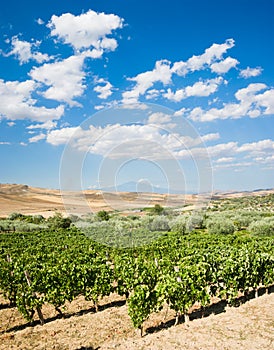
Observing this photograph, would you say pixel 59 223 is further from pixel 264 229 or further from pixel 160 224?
pixel 264 229

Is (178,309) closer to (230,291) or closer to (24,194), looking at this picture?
(230,291)

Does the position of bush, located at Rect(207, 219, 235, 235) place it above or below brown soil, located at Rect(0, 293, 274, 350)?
below

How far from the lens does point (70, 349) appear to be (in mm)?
8992

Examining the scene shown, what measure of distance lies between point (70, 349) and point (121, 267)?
495 cm

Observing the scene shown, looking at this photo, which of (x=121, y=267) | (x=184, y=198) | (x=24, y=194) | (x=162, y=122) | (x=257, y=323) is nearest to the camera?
(x=257, y=323)

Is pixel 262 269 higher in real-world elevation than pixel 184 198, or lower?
lower

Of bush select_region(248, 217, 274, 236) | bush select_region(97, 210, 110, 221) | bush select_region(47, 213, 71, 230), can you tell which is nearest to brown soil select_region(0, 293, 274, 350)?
bush select_region(248, 217, 274, 236)

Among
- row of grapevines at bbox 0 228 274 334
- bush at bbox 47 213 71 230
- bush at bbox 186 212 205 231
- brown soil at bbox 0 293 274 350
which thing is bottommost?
bush at bbox 47 213 71 230

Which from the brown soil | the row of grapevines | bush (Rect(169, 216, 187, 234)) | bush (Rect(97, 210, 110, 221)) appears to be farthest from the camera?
bush (Rect(97, 210, 110, 221))

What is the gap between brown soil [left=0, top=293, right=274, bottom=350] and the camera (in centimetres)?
878

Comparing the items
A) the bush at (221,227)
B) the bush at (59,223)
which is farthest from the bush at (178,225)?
the bush at (59,223)

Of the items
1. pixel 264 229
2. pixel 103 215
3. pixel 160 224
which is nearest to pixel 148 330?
pixel 264 229

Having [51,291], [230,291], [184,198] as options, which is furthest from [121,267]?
[184,198]

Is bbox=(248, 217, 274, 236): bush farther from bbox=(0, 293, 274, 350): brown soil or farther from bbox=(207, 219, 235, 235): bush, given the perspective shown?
bbox=(0, 293, 274, 350): brown soil
